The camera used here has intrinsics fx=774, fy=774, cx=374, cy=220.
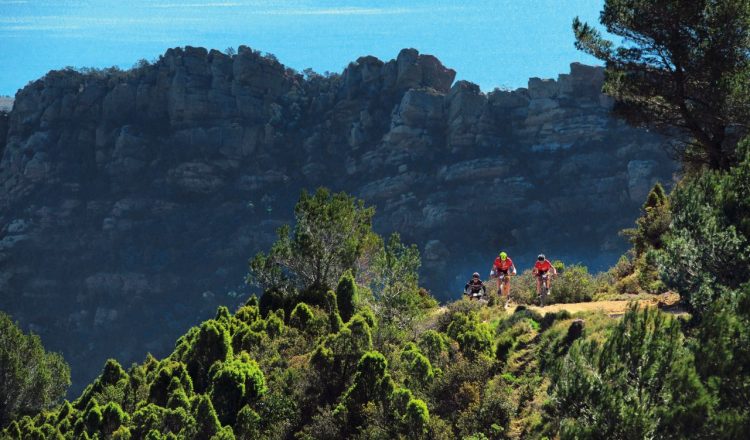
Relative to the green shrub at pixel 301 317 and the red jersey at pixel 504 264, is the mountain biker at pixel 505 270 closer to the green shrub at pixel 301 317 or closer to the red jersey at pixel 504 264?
the red jersey at pixel 504 264

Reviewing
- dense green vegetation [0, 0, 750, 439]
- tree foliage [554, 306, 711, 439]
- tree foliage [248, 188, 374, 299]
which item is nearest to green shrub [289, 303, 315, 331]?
dense green vegetation [0, 0, 750, 439]

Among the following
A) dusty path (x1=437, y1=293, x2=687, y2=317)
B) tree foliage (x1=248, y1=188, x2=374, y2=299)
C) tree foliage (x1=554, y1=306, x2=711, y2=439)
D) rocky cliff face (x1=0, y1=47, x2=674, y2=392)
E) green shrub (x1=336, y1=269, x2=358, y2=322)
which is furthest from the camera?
rocky cliff face (x1=0, y1=47, x2=674, y2=392)

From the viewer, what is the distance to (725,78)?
22.6 m

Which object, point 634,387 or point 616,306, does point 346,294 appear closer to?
point 616,306

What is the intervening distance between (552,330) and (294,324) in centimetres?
988

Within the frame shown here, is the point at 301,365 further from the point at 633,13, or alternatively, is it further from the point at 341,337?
the point at 633,13

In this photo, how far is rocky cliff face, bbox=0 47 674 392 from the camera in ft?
439

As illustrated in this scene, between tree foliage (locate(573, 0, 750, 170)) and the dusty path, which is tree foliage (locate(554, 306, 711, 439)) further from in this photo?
tree foliage (locate(573, 0, 750, 170))

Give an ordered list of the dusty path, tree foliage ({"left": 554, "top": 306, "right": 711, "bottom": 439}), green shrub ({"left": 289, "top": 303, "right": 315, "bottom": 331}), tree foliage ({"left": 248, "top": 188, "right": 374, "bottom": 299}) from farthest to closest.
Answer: tree foliage ({"left": 248, "top": 188, "right": 374, "bottom": 299}), green shrub ({"left": 289, "top": 303, "right": 315, "bottom": 331}), the dusty path, tree foliage ({"left": 554, "top": 306, "right": 711, "bottom": 439})

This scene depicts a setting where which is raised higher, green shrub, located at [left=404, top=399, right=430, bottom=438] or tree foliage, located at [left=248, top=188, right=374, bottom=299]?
tree foliage, located at [left=248, top=188, right=374, bottom=299]

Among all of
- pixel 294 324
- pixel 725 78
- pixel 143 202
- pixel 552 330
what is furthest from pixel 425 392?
pixel 143 202

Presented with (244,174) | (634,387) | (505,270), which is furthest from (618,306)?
(244,174)

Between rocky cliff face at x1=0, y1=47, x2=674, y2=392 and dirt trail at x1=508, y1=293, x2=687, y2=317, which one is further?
rocky cliff face at x1=0, y1=47, x2=674, y2=392

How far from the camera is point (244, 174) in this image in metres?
158
